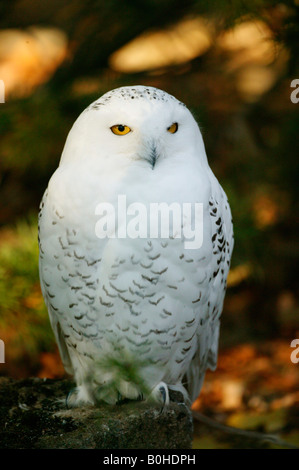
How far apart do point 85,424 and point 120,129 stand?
82 centimetres

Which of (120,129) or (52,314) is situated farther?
(52,314)

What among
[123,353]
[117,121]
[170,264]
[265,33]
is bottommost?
[123,353]

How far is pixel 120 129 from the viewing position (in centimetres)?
152

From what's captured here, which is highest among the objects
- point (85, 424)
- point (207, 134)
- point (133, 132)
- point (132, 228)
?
point (207, 134)

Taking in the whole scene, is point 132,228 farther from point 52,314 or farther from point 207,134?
point 207,134

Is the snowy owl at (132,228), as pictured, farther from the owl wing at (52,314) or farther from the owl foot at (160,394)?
the owl foot at (160,394)

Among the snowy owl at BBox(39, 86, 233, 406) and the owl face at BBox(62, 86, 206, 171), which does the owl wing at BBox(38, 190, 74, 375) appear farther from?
the owl face at BBox(62, 86, 206, 171)

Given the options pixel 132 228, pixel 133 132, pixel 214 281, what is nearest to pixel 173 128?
pixel 133 132

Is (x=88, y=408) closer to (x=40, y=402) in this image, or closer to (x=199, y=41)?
(x=40, y=402)

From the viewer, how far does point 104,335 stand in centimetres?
169

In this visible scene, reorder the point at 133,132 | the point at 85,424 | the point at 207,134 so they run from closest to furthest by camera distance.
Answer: the point at 133,132, the point at 85,424, the point at 207,134

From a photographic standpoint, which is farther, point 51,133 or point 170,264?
point 51,133

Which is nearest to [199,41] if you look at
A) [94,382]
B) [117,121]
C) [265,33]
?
[265,33]
